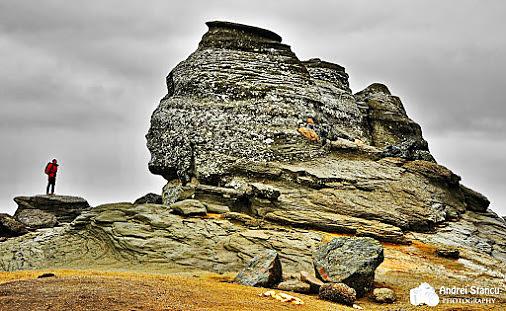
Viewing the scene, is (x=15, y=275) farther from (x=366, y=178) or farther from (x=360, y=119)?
(x=360, y=119)

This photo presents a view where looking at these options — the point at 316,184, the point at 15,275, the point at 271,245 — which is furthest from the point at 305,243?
the point at 15,275

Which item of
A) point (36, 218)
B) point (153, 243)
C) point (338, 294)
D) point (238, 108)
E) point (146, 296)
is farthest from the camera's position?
point (36, 218)

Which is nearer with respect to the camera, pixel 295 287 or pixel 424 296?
pixel 295 287

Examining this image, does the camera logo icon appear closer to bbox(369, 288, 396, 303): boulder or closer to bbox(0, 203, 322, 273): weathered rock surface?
bbox(369, 288, 396, 303): boulder

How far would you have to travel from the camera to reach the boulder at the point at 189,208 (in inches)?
754

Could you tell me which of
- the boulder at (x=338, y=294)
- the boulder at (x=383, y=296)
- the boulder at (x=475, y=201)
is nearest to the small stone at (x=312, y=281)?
the boulder at (x=338, y=294)

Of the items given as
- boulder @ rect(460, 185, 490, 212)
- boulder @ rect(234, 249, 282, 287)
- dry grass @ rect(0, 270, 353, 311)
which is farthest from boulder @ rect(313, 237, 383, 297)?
boulder @ rect(460, 185, 490, 212)

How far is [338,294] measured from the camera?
1201 centimetres

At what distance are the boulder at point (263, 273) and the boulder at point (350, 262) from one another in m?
1.33

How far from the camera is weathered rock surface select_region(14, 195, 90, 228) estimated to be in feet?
87.4

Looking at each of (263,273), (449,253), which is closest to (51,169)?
(263,273)

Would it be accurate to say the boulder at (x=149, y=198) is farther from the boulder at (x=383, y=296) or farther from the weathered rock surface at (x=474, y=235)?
the boulder at (x=383, y=296)

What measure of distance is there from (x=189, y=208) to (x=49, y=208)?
13.4m

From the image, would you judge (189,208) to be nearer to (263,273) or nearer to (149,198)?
(263,273)
